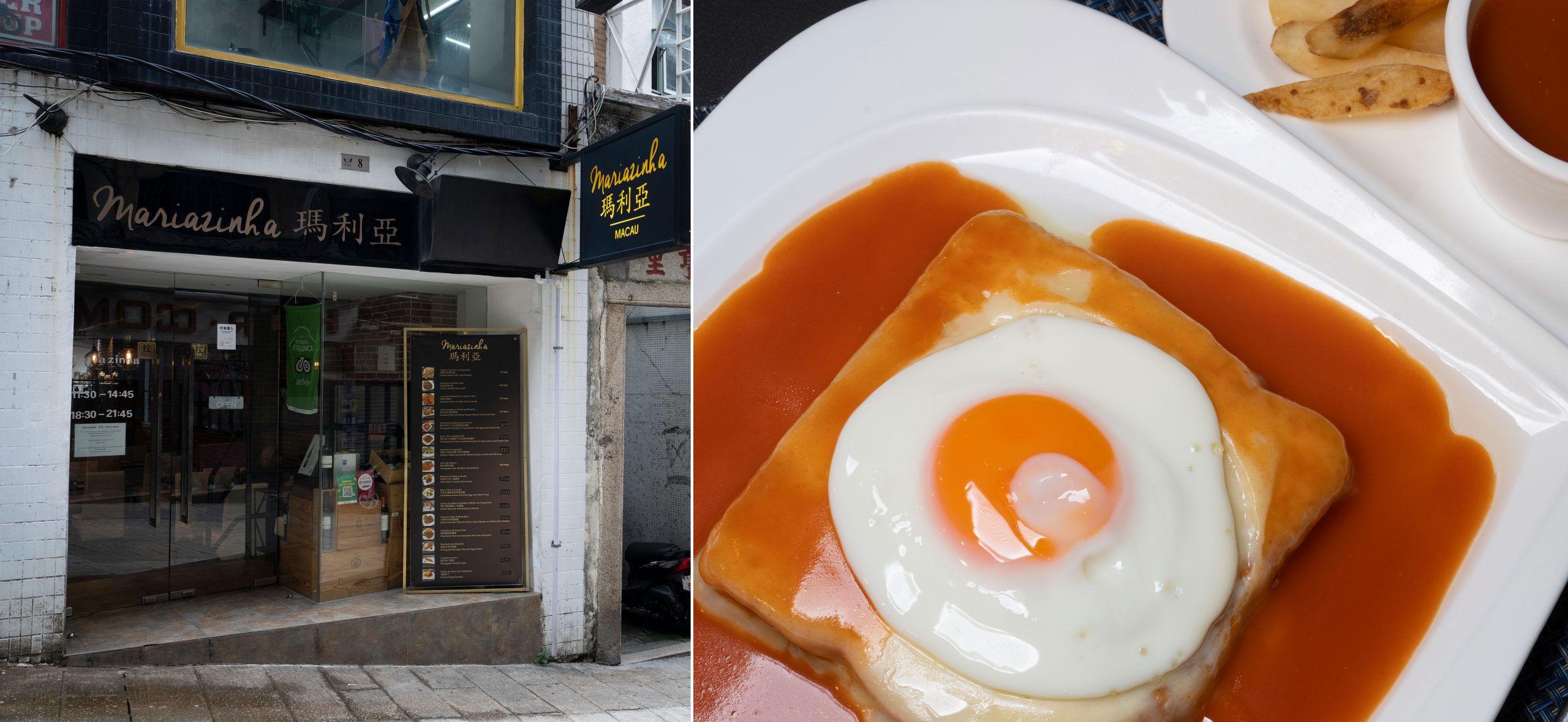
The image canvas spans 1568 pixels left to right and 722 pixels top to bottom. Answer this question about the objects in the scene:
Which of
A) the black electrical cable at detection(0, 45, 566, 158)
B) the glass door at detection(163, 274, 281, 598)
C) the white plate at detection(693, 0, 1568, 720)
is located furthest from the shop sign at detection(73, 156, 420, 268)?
the white plate at detection(693, 0, 1568, 720)

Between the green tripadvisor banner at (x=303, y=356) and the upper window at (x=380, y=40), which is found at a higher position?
the upper window at (x=380, y=40)

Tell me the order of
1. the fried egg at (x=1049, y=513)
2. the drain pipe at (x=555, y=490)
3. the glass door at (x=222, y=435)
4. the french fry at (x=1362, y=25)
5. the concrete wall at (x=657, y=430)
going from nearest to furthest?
the fried egg at (x=1049, y=513), the french fry at (x=1362, y=25), the glass door at (x=222, y=435), the drain pipe at (x=555, y=490), the concrete wall at (x=657, y=430)

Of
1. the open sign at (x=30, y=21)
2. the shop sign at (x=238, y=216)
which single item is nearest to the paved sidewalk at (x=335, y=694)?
the shop sign at (x=238, y=216)

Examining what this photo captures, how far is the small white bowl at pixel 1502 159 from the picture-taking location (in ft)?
3.74

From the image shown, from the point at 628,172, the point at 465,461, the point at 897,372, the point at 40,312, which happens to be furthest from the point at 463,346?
the point at 897,372

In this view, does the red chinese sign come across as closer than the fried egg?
No

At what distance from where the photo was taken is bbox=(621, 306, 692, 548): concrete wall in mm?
7992

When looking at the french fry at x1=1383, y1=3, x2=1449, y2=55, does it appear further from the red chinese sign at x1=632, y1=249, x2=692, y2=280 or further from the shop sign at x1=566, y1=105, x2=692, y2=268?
the red chinese sign at x1=632, y1=249, x2=692, y2=280

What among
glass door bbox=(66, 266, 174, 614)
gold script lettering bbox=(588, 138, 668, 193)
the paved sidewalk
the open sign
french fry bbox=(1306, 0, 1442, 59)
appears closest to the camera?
french fry bbox=(1306, 0, 1442, 59)

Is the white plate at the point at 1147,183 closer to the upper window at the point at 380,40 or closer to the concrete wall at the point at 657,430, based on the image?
the upper window at the point at 380,40

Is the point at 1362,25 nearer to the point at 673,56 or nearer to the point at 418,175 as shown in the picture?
the point at 418,175

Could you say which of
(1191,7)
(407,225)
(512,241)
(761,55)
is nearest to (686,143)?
(512,241)

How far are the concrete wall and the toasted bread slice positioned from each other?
6.57 m

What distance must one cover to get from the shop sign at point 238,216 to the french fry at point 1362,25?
15.7 feet
